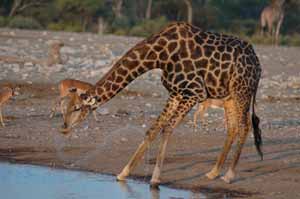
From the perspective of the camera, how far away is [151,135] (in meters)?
11.0

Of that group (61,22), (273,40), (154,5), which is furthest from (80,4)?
(273,40)

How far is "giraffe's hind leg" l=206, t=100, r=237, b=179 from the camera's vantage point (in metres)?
11.2

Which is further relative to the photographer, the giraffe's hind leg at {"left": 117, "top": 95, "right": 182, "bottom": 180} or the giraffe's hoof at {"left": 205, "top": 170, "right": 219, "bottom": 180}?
the giraffe's hoof at {"left": 205, "top": 170, "right": 219, "bottom": 180}

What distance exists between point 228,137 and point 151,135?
3.13 ft

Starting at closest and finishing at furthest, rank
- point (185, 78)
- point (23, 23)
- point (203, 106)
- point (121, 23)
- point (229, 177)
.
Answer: point (185, 78) → point (229, 177) → point (203, 106) → point (23, 23) → point (121, 23)

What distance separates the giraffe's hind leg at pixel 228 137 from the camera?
1117 cm

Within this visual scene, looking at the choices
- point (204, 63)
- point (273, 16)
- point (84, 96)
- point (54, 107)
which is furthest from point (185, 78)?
point (273, 16)

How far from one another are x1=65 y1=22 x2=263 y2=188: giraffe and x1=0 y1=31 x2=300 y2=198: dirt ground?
50 centimetres

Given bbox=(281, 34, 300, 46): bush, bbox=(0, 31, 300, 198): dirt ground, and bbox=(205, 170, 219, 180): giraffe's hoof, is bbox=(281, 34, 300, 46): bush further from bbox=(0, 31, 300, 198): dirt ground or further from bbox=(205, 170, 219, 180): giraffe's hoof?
bbox=(205, 170, 219, 180): giraffe's hoof

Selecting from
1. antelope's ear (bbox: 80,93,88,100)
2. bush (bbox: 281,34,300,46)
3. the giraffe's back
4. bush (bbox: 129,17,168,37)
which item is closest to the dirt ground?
the giraffe's back

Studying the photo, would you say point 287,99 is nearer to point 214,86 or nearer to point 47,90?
point 47,90

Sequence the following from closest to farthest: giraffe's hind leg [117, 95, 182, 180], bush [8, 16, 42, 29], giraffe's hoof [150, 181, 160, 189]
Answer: giraffe's hoof [150, 181, 160, 189]
giraffe's hind leg [117, 95, 182, 180]
bush [8, 16, 42, 29]

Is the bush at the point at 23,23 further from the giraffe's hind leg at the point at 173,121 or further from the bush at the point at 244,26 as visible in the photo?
the giraffe's hind leg at the point at 173,121

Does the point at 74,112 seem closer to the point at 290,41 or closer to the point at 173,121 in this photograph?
the point at 173,121
